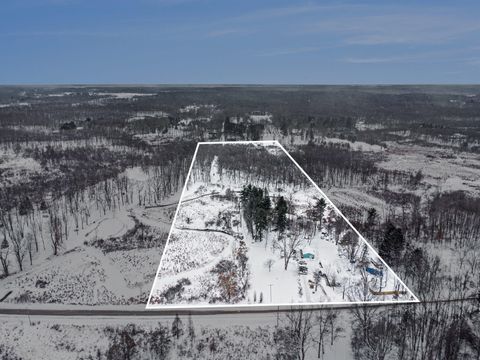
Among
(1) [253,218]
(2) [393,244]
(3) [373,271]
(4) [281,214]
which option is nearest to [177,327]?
(1) [253,218]

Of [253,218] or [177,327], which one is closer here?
[253,218]

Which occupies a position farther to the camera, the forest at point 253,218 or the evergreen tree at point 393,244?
the evergreen tree at point 393,244

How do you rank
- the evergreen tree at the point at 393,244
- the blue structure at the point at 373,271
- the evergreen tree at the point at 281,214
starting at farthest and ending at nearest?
the evergreen tree at the point at 393,244
the evergreen tree at the point at 281,214
the blue structure at the point at 373,271

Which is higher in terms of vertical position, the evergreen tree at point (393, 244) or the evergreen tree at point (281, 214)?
the evergreen tree at point (281, 214)

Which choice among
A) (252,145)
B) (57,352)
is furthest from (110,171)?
(252,145)

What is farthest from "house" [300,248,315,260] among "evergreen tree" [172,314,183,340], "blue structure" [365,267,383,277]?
"evergreen tree" [172,314,183,340]

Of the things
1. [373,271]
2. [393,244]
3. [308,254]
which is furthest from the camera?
[393,244]

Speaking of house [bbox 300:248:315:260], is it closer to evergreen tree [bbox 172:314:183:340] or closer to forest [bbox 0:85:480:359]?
forest [bbox 0:85:480:359]

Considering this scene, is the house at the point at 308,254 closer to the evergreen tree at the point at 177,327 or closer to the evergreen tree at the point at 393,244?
the evergreen tree at the point at 177,327

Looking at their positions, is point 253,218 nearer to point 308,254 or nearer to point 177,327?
point 308,254

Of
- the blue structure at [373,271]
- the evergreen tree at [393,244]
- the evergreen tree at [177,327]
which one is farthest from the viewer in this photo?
the evergreen tree at [393,244]

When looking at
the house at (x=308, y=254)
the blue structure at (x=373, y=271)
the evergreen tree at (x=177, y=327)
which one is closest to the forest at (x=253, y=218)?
the evergreen tree at (x=177, y=327)
